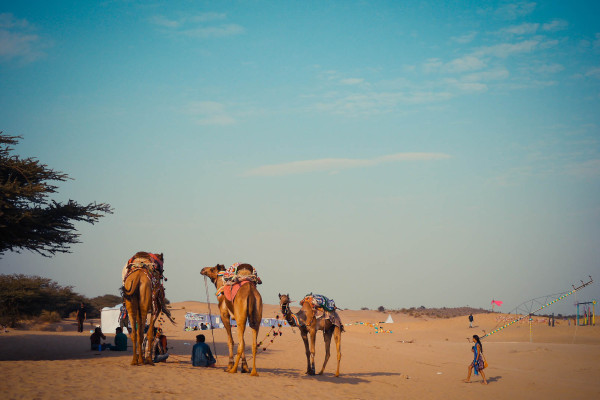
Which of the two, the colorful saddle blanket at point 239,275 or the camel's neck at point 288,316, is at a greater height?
the colorful saddle blanket at point 239,275

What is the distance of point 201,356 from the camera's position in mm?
20109

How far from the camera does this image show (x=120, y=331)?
25.7 meters

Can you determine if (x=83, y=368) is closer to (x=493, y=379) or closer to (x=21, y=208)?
(x=21, y=208)

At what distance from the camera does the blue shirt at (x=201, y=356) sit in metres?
20.0

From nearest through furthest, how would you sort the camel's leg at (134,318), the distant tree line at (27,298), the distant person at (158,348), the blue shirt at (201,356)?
the camel's leg at (134,318), the blue shirt at (201,356), the distant person at (158,348), the distant tree line at (27,298)

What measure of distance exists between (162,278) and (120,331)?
7.43 metres

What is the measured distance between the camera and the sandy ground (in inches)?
571

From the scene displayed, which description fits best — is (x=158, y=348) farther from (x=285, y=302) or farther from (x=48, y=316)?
(x=48, y=316)

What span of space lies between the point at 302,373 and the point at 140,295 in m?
7.26

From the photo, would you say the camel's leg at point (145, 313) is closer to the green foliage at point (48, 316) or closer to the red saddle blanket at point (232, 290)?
the red saddle blanket at point (232, 290)

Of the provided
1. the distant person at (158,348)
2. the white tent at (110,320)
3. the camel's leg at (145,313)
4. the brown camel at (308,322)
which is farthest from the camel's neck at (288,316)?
the white tent at (110,320)

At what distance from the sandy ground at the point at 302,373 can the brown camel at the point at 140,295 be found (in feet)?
2.42

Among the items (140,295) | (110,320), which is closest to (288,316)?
(140,295)

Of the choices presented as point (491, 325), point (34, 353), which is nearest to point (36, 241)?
point (34, 353)
